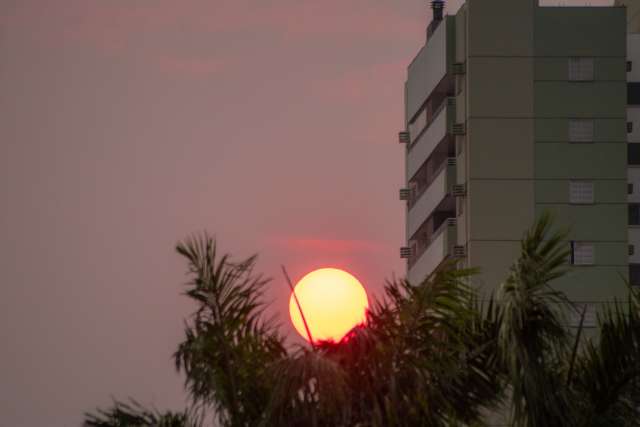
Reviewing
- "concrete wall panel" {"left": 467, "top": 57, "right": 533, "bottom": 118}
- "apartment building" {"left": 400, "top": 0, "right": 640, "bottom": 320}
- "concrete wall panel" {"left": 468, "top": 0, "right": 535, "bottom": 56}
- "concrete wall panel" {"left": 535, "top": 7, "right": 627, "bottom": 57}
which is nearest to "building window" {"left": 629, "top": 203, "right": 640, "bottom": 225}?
"apartment building" {"left": 400, "top": 0, "right": 640, "bottom": 320}

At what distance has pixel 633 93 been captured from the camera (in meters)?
87.9

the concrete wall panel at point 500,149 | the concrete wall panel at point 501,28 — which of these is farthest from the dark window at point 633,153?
the concrete wall panel at point 501,28

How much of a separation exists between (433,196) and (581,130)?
6735 millimetres

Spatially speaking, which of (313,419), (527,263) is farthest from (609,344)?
(313,419)

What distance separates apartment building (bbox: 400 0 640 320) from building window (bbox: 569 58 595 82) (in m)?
0.04

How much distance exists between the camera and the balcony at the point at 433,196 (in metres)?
85.0

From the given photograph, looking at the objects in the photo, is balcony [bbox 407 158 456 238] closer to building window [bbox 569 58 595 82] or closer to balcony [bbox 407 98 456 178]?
balcony [bbox 407 98 456 178]

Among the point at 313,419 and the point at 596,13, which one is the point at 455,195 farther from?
the point at 313,419

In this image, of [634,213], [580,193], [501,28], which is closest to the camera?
[501,28]

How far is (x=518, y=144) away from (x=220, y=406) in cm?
6421

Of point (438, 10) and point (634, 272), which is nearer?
point (634, 272)

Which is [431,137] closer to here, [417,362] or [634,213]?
[634,213]

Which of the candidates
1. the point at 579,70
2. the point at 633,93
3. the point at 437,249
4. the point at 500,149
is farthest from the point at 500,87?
the point at 633,93

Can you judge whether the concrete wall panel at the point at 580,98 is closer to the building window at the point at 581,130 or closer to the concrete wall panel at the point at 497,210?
the building window at the point at 581,130
